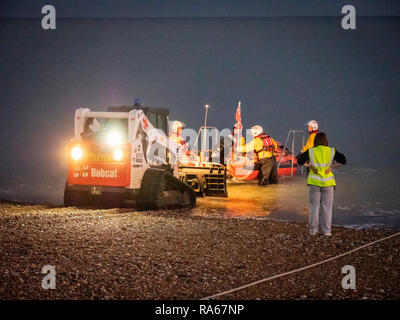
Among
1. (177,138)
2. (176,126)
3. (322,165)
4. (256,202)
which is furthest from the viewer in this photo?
(176,126)

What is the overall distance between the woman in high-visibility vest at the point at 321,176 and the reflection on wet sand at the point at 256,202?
280cm

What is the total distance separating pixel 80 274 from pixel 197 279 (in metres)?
1.31

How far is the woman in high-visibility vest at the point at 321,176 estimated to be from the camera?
743cm

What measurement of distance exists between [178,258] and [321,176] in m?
2.85

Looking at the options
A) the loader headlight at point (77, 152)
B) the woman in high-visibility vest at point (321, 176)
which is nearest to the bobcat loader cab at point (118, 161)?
the loader headlight at point (77, 152)

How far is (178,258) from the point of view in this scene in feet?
19.6

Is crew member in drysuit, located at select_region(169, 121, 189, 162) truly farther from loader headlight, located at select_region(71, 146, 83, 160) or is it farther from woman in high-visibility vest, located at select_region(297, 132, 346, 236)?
woman in high-visibility vest, located at select_region(297, 132, 346, 236)

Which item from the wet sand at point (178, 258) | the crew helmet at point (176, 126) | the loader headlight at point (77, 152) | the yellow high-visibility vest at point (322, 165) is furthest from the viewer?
the crew helmet at point (176, 126)

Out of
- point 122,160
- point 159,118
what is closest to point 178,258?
point 122,160

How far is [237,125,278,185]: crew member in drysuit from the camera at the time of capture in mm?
16500

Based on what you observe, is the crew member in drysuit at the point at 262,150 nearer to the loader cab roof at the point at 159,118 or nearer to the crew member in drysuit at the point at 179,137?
the crew member in drysuit at the point at 179,137

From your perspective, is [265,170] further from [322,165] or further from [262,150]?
[322,165]

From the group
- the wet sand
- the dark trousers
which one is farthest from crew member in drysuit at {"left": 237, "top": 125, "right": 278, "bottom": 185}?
the wet sand

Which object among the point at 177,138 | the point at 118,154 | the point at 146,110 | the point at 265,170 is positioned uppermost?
the point at 146,110
